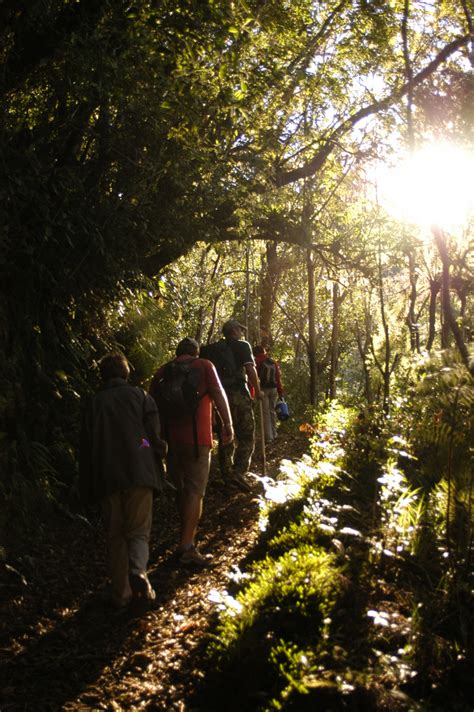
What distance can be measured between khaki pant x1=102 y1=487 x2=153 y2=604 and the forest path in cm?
26

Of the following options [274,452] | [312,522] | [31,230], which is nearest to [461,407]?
[312,522]

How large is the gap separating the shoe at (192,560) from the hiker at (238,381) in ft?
9.19

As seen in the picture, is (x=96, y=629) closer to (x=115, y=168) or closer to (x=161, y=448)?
(x=161, y=448)

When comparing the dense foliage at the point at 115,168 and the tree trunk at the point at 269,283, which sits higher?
the tree trunk at the point at 269,283

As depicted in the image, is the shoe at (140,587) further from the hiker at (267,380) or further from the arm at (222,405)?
the hiker at (267,380)

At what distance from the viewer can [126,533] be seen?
17.6ft

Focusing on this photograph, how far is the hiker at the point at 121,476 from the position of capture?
5.25m

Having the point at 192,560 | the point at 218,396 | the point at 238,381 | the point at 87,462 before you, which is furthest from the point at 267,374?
the point at 87,462

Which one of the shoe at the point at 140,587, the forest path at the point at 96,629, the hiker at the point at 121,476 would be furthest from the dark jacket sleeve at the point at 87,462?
the forest path at the point at 96,629

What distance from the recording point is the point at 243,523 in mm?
7711

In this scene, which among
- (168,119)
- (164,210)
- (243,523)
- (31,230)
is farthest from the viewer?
(164,210)

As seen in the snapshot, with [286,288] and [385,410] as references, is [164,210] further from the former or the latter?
[286,288]

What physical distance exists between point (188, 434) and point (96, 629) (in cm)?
203

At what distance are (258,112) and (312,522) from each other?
18.2 ft
